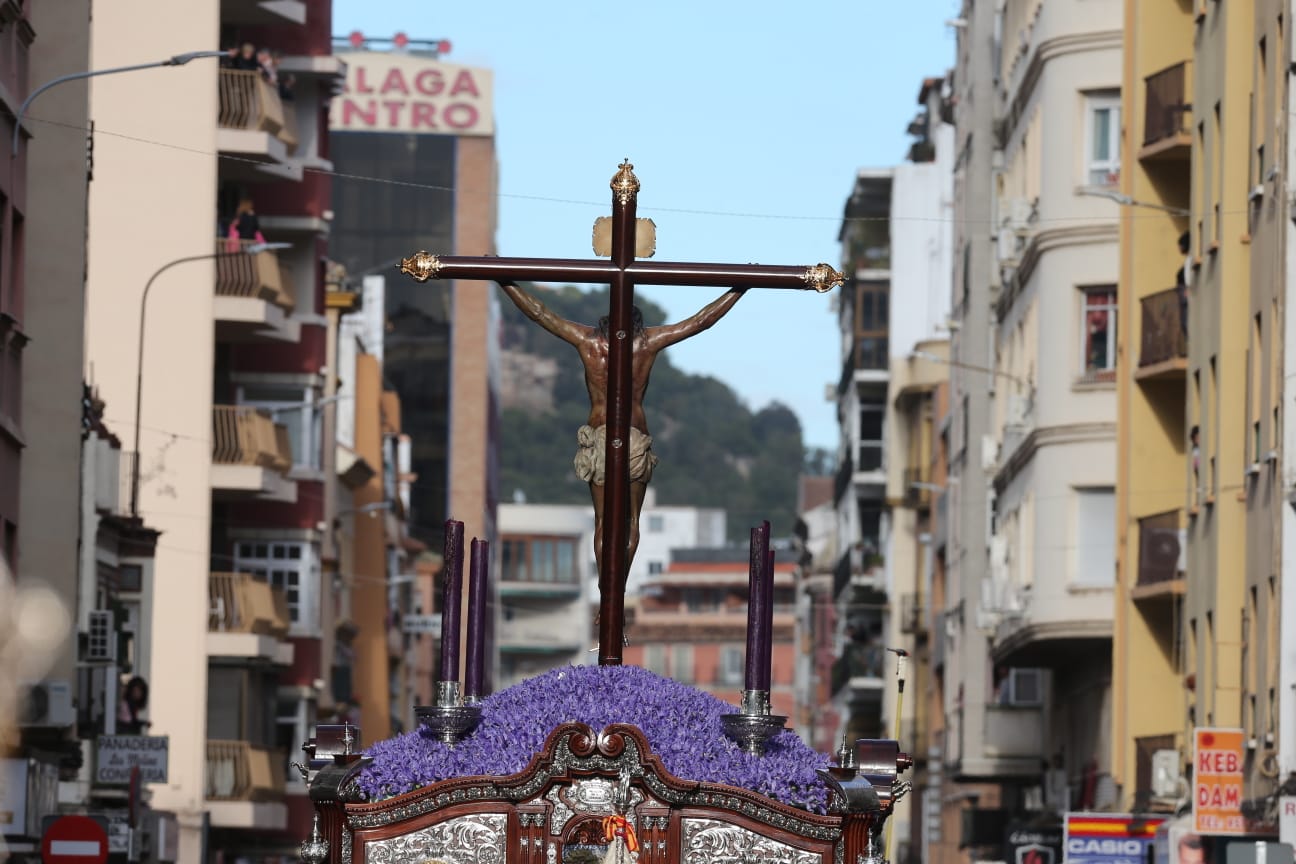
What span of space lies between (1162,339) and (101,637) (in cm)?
1718

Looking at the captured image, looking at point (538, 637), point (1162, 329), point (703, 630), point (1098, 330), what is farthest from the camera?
point (703, 630)

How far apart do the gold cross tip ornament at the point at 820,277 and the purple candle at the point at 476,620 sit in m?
1.66

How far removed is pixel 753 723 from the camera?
10.3 meters

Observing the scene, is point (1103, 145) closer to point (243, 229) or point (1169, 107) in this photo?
point (1169, 107)

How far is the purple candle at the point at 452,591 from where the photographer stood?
10.6m

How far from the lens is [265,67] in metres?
67.1

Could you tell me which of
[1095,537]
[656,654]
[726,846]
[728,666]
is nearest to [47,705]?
[1095,537]

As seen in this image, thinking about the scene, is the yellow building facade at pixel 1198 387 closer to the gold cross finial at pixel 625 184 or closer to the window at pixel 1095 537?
the window at pixel 1095 537

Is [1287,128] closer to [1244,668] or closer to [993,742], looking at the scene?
[1244,668]

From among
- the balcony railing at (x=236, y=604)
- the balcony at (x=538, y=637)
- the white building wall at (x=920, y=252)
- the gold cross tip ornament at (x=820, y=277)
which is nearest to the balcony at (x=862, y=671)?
the white building wall at (x=920, y=252)

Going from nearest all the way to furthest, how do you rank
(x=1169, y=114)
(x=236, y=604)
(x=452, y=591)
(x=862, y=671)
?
(x=452, y=591) → (x=1169, y=114) → (x=236, y=604) → (x=862, y=671)

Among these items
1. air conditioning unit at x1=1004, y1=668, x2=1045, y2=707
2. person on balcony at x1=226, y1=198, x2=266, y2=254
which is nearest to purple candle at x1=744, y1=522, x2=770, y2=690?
person on balcony at x1=226, y1=198, x2=266, y2=254

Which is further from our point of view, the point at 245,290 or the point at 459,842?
the point at 245,290

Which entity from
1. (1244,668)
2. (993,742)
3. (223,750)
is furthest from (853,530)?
(1244,668)
